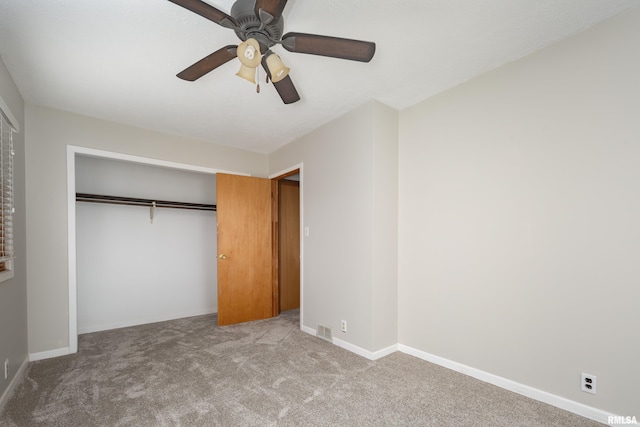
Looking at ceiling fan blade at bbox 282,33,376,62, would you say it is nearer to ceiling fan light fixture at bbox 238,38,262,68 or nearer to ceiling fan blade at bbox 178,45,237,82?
ceiling fan light fixture at bbox 238,38,262,68

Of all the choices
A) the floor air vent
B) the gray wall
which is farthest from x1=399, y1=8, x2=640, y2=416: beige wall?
the gray wall

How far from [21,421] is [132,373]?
27.2 inches

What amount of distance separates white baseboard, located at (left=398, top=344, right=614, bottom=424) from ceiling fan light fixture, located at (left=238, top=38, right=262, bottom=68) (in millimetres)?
2703

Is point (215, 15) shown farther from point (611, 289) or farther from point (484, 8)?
point (611, 289)

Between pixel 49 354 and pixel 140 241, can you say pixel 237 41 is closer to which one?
pixel 140 241

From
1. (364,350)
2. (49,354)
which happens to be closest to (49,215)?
(49,354)

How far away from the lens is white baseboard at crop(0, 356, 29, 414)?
1992mm

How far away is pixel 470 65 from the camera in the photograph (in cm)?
227

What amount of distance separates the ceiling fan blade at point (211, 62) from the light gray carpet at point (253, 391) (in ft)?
7.20

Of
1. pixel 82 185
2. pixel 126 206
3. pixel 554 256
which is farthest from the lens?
pixel 126 206

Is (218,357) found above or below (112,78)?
below

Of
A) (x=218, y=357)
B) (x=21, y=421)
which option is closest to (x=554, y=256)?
(x=218, y=357)

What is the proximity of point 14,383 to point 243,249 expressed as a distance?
2.34 meters

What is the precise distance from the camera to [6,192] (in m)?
2.26
